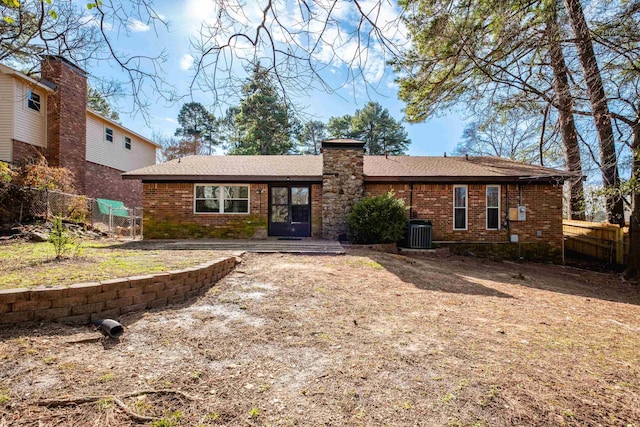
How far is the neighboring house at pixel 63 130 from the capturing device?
472 inches

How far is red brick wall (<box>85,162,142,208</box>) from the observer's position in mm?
15127

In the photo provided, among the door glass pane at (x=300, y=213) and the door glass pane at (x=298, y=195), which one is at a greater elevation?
the door glass pane at (x=298, y=195)

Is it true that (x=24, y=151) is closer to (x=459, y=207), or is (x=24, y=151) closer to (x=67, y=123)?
(x=67, y=123)

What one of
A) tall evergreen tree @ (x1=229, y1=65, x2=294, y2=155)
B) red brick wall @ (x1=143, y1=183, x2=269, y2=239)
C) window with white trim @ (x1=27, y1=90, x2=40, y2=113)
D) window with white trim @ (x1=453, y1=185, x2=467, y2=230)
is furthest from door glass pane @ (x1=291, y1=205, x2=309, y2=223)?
window with white trim @ (x1=27, y1=90, x2=40, y2=113)

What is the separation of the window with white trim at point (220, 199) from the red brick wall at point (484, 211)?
215 inches

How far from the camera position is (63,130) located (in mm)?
13289

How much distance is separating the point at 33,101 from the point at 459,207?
17438 mm

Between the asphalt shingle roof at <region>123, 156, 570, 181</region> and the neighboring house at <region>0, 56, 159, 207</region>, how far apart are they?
4868 mm

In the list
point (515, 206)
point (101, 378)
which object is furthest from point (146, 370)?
point (515, 206)

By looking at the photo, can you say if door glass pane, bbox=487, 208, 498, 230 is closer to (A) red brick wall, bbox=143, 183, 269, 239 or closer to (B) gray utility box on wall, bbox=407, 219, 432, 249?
(B) gray utility box on wall, bbox=407, 219, 432, 249

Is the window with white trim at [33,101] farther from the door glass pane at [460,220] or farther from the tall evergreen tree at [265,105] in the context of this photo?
the door glass pane at [460,220]

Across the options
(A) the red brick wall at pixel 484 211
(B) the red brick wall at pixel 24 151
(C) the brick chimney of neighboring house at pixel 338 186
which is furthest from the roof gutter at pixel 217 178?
(B) the red brick wall at pixel 24 151

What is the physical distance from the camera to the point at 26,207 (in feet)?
31.2

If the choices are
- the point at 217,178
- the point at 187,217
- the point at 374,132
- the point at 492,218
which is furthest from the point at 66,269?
the point at 374,132
